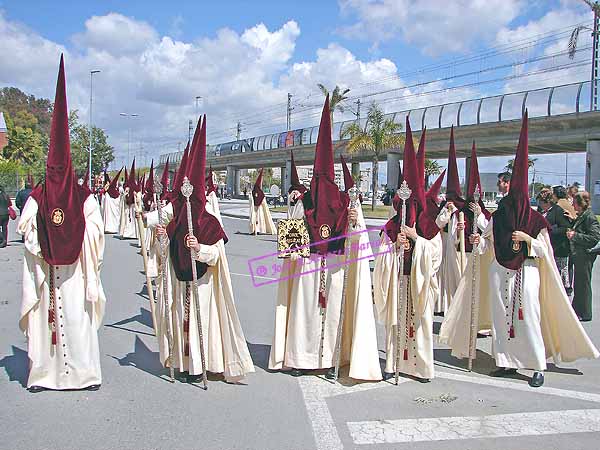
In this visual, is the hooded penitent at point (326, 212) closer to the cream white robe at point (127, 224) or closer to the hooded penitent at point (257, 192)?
the cream white robe at point (127, 224)

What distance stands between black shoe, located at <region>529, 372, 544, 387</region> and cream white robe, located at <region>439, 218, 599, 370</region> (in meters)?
0.07

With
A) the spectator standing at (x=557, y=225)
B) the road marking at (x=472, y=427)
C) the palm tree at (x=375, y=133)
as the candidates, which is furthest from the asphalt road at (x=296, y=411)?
the palm tree at (x=375, y=133)

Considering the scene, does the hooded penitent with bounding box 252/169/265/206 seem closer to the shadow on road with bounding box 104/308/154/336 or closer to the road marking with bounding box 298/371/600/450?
the shadow on road with bounding box 104/308/154/336

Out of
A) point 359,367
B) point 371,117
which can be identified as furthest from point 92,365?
point 371,117

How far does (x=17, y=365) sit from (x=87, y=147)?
5376cm

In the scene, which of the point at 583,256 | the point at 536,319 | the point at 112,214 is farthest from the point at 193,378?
the point at 112,214

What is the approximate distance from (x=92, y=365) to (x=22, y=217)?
1554 millimetres

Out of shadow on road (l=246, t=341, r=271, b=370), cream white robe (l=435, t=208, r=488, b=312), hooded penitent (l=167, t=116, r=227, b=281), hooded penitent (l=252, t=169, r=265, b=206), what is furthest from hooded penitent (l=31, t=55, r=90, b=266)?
hooded penitent (l=252, t=169, r=265, b=206)

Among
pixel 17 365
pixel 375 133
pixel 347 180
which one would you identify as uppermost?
pixel 375 133

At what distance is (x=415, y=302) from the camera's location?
6379 millimetres

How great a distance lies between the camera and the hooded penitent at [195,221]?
594 centimetres

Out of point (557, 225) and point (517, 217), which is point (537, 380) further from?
point (557, 225)

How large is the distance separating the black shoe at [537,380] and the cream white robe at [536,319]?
0.07 m

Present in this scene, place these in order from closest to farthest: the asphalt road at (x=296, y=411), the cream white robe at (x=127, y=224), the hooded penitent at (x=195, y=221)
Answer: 1. the asphalt road at (x=296, y=411)
2. the hooded penitent at (x=195, y=221)
3. the cream white robe at (x=127, y=224)
